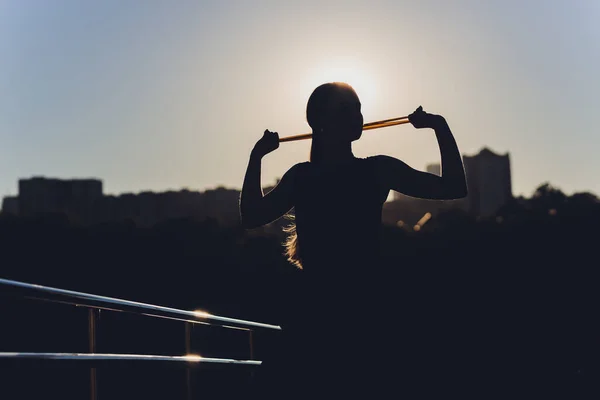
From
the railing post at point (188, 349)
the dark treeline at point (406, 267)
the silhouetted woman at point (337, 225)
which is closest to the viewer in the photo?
the silhouetted woman at point (337, 225)

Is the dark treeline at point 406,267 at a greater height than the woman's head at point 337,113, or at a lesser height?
greater

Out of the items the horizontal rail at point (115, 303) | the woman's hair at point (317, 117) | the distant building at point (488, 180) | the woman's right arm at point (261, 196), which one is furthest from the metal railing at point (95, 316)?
the distant building at point (488, 180)

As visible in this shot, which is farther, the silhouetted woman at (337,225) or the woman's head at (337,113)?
the woman's head at (337,113)

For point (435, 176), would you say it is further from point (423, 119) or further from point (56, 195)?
point (56, 195)

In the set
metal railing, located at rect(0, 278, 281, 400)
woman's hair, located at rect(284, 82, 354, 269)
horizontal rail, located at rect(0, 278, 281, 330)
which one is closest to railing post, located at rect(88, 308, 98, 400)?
metal railing, located at rect(0, 278, 281, 400)

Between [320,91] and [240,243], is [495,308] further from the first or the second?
[320,91]

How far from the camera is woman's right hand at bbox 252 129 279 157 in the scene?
3584 millimetres

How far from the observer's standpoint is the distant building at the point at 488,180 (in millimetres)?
178375

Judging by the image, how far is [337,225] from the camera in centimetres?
322

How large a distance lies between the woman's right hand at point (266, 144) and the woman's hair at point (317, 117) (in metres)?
0.22

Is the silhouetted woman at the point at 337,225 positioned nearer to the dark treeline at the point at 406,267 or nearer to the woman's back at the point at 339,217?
the woman's back at the point at 339,217

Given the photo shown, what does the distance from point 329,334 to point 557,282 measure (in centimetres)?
9114

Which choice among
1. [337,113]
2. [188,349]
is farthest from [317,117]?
[188,349]

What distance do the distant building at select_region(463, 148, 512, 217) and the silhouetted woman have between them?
16897 centimetres
